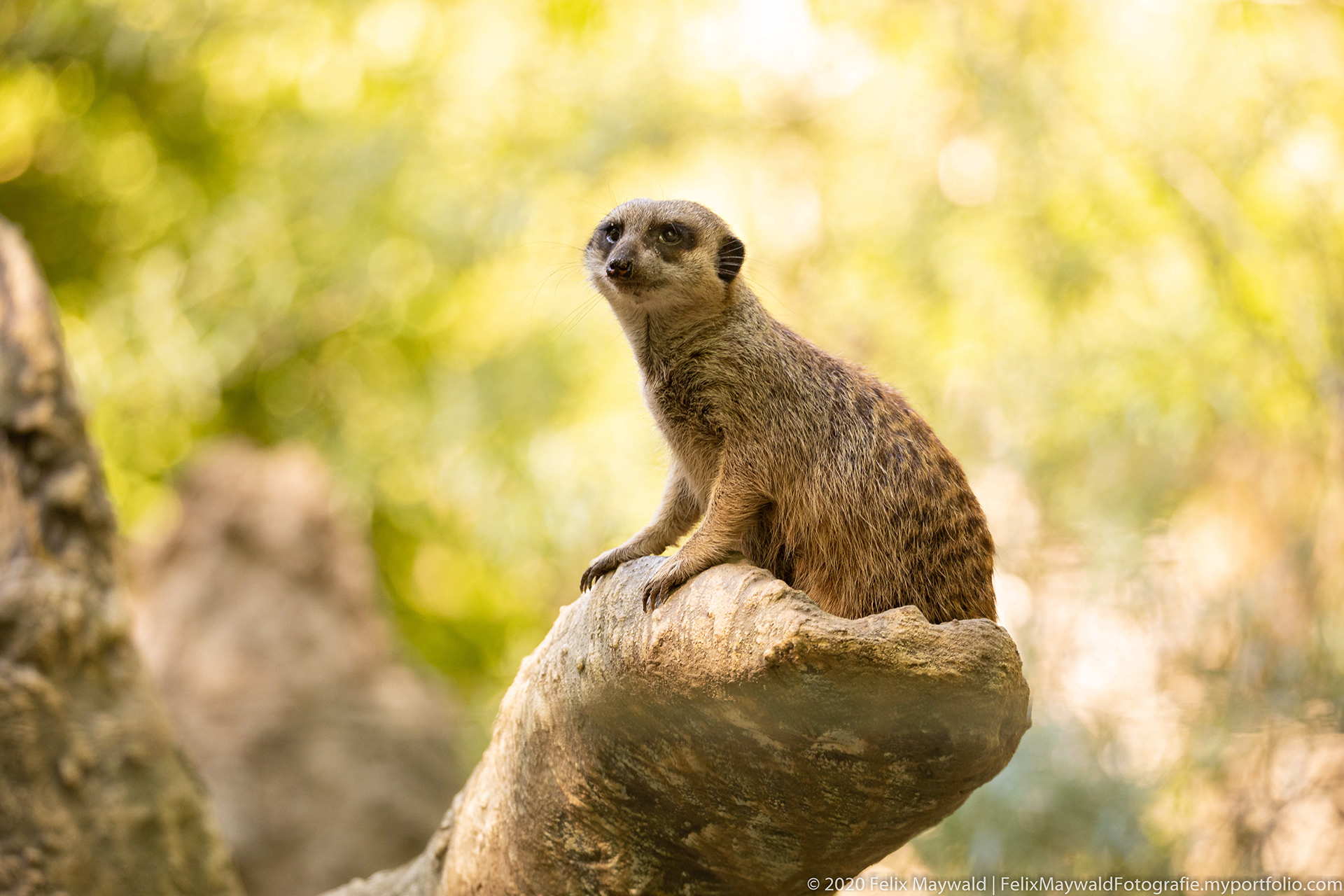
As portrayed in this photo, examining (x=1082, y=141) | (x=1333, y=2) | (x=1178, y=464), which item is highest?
(x=1333, y=2)

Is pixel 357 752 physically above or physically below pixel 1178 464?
below

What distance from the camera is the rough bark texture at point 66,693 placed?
2479 millimetres

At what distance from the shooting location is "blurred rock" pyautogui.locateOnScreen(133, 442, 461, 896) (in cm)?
518

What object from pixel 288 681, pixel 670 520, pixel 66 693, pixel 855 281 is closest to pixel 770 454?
pixel 670 520

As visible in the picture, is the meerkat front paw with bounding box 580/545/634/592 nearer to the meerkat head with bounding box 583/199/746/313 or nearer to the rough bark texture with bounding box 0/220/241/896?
the meerkat head with bounding box 583/199/746/313

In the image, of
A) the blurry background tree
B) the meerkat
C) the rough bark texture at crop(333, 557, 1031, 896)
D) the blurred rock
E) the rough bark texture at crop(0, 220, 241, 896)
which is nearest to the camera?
the rough bark texture at crop(333, 557, 1031, 896)

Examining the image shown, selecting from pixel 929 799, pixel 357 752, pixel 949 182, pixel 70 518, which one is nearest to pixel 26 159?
pixel 357 752

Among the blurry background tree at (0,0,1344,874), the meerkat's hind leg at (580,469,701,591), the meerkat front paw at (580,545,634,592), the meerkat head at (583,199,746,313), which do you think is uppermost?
the blurry background tree at (0,0,1344,874)

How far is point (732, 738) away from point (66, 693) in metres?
1.95

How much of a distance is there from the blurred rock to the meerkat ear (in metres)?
3.95

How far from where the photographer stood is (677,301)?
7.00 ft

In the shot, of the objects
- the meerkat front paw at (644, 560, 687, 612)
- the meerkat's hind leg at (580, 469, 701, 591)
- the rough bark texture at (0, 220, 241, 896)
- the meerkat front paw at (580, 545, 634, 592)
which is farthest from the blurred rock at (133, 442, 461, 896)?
the meerkat front paw at (644, 560, 687, 612)

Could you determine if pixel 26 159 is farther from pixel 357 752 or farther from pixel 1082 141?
pixel 1082 141

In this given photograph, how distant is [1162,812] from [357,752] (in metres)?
3.67
